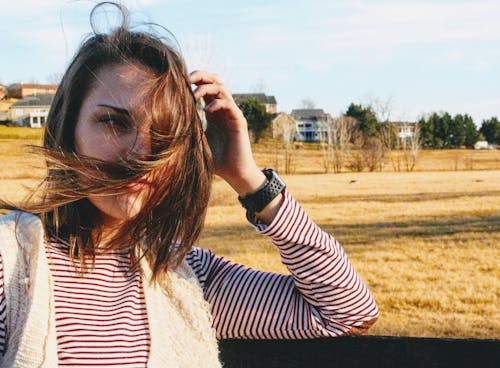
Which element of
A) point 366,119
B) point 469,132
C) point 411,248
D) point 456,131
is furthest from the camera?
point 469,132

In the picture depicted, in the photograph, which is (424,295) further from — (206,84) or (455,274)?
(206,84)

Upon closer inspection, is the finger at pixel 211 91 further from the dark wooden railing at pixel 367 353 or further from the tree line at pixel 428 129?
the tree line at pixel 428 129

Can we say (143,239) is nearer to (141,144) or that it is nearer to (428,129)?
(141,144)

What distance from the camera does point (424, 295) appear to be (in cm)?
747

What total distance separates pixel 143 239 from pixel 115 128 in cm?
33

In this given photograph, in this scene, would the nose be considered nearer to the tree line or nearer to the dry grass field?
the dry grass field

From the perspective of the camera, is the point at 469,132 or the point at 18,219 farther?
the point at 469,132

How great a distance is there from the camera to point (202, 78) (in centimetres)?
163

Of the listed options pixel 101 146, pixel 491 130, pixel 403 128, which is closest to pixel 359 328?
pixel 101 146

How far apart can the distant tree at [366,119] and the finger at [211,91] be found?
62271 mm

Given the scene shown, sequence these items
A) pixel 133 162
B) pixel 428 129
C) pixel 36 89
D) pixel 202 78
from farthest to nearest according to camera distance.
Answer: pixel 428 129, pixel 36 89, pixel 202 78, pixel 133 162

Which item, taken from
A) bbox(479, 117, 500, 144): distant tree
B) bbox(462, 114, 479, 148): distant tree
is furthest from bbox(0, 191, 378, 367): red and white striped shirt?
bbox(479, 117, 500, 144): distant tree

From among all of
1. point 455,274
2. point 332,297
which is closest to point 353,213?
point 455,274

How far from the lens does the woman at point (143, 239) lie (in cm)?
136
